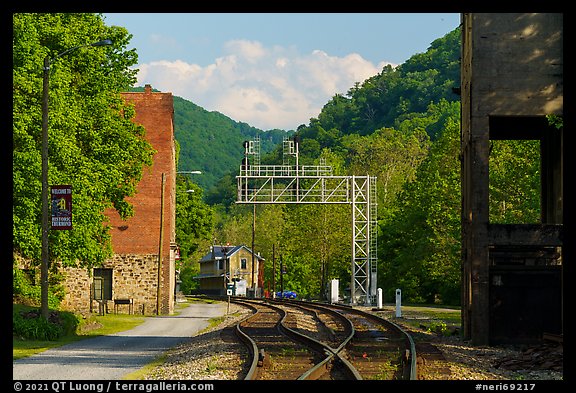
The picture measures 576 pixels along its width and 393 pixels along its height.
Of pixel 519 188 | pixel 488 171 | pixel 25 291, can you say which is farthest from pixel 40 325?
pixel 519 188

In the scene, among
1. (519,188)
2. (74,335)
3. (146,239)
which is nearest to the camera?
(74,335)

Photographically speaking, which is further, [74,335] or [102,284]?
[102,284]

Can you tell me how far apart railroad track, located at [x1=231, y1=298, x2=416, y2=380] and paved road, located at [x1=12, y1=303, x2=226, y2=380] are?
2.70 m

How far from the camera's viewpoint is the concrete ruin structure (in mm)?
29000

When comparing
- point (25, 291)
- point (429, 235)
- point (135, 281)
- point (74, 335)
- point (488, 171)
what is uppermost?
point (488, 171)

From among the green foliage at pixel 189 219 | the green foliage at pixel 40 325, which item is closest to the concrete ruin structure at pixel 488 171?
the green foliage at pixel 40 325

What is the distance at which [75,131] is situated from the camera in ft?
134

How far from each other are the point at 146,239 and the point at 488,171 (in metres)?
34.4

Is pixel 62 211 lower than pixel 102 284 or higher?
higher

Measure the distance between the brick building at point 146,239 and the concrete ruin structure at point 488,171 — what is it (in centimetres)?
3163

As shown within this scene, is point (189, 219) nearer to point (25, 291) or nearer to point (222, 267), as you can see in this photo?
point (222, 267)

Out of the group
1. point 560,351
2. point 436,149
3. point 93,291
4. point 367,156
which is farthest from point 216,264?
point 560,351

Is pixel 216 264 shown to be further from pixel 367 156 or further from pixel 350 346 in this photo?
pixel 350 346
